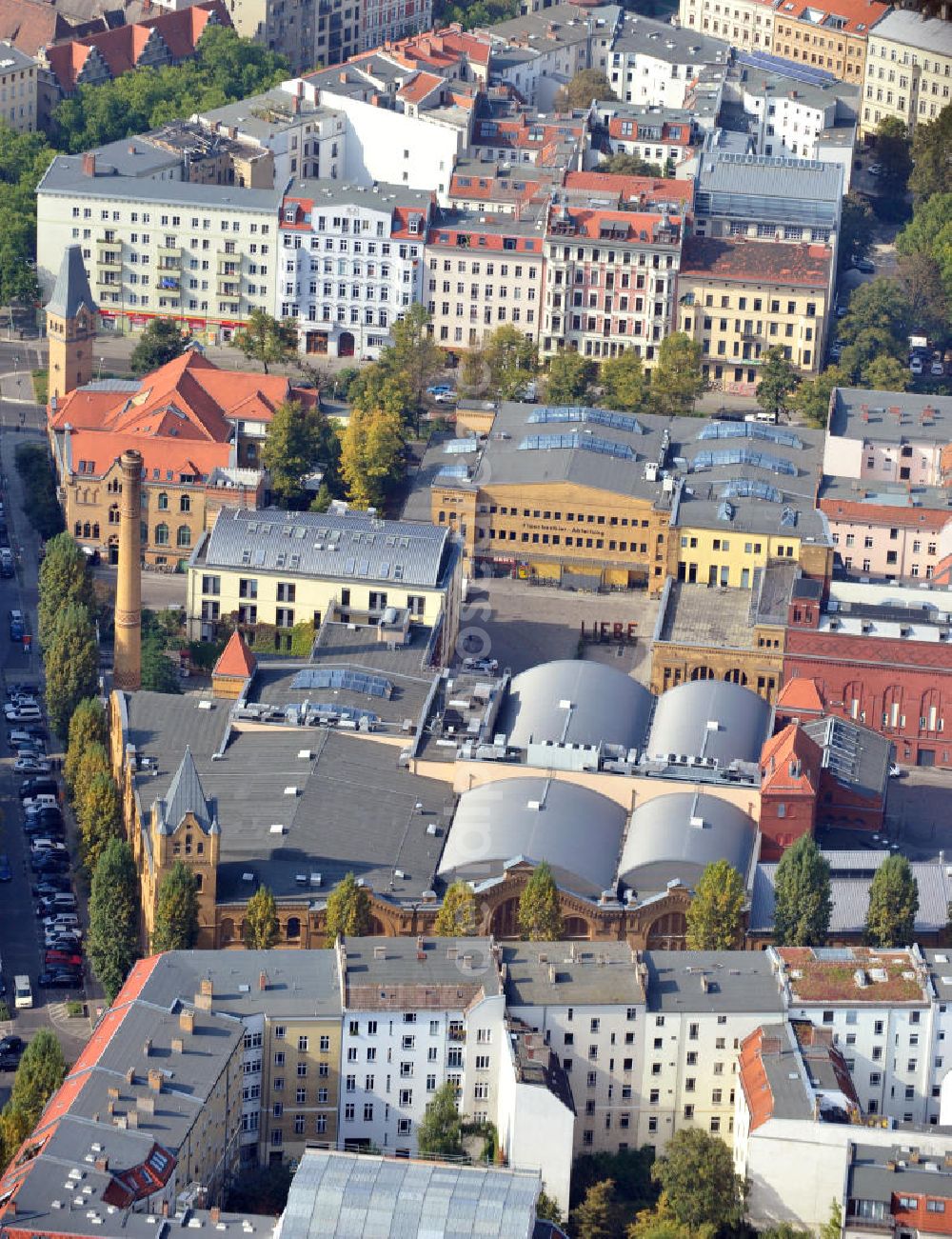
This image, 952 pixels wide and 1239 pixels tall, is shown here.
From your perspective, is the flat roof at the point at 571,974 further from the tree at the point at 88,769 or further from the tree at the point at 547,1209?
the tree at the point at 88,769

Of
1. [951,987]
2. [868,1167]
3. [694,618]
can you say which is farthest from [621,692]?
[868,1167]

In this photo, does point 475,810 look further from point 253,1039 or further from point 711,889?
point 253,1039

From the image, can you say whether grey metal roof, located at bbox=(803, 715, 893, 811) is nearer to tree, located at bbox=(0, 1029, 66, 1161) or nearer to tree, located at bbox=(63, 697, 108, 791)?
tree, located at bbox=(63, 697, 108, 791)

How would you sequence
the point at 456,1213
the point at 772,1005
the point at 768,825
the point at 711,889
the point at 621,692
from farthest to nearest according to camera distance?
the point at 621,692
the point at 768,825
the point at 711,889
the point at 772,1005
the point at 456,1213

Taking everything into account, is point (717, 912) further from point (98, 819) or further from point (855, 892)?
point (98, 819)

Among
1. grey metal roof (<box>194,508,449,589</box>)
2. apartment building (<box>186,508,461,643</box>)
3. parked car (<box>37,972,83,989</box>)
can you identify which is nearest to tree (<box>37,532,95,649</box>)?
apartment building (<box>186,508,461,643</box>)

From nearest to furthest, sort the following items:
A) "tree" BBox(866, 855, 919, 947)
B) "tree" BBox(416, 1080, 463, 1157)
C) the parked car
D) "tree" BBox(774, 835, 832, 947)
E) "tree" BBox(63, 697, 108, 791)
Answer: "tree" BBox(416, 1080, 463, 1157)
"tree" BBox(774, 835, 832, 947)
"tree" BBox(866, 855, 919, 947)
the parked car
"tree" BBox(63, 697, 108, 791)
